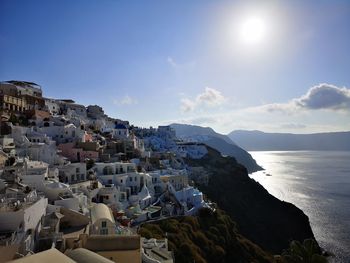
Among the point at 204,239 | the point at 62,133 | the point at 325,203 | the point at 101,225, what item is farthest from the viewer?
the point at 325,203

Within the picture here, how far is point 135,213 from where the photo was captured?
36031 mm

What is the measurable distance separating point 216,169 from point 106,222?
60.9m

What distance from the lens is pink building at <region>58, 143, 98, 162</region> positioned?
46.1 metres

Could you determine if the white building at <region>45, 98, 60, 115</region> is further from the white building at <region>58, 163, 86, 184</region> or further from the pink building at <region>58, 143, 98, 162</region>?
the white building at <region>58, 163, 86, 184</region>

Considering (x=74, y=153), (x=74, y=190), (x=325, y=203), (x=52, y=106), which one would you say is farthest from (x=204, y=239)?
(x=325, y=203)

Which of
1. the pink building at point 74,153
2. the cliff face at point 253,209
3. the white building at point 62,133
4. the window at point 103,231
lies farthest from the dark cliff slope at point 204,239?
the white building at point 62,133

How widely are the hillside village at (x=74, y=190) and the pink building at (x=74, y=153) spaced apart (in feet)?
0.44

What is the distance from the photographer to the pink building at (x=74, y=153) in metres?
46.1

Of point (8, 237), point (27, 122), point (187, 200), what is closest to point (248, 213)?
point (187, 200)

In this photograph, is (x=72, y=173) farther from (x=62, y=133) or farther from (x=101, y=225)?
(x=62, y=133)

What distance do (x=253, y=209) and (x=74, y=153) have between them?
44375mm

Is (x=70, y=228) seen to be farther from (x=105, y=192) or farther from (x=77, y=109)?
(x=77, y=109)

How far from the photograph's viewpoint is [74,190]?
3166 cm

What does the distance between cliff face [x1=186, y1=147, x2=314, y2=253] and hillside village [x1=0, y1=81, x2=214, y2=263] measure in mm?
6342
